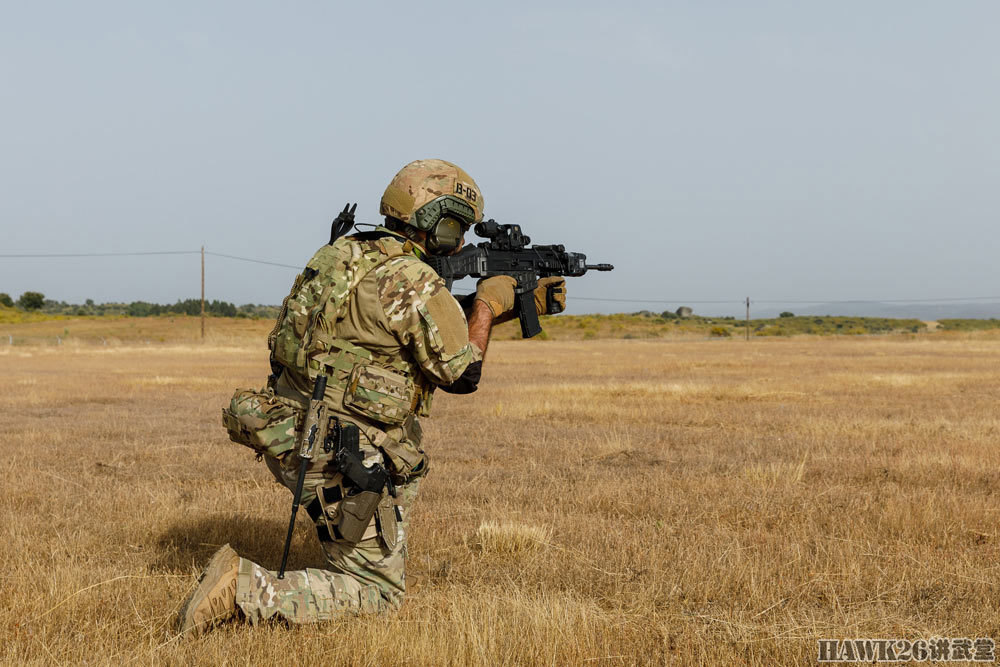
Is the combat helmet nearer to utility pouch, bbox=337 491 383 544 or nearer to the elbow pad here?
the elbow pad

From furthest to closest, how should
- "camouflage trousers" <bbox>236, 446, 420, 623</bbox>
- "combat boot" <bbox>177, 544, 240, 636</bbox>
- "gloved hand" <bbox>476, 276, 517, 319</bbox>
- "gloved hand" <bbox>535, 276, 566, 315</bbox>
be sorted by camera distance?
"gloved hand" <bbox>535, 276, 566, 315</bbox> < "gloved hand" <bbox>476, 276, 517, 319</bbox> < "camouflage trousers" <bbox>236, 446, 420, 623</bbox> < "combat boot" <bbox>177, 544, 240, 636</bbox>

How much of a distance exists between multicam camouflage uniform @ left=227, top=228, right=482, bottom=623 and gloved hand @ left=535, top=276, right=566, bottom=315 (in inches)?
Answer: 50.5

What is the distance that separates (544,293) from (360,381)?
1.81 meters

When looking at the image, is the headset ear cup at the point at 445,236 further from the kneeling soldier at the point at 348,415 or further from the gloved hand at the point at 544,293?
the gloved hand at the point at 544,293

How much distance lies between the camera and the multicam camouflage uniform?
13.5ft

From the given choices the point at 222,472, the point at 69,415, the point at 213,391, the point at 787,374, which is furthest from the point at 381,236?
the point at 787,374

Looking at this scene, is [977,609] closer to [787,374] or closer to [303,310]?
[303,310]

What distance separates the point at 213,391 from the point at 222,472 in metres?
12.0

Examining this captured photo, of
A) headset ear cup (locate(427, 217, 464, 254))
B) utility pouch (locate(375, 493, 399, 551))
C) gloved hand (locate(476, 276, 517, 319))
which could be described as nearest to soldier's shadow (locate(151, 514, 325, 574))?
utility pouch (locate(375, 493, 399, 551))

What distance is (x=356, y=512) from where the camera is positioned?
4047 millimetres

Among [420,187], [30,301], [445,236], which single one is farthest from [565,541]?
[30,301]

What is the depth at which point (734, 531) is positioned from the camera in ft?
20.5

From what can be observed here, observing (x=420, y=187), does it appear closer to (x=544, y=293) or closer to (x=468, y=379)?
(x=468, y=379)

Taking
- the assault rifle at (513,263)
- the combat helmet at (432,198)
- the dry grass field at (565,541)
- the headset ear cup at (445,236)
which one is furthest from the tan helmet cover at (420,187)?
the dry grass field at (565,541)
